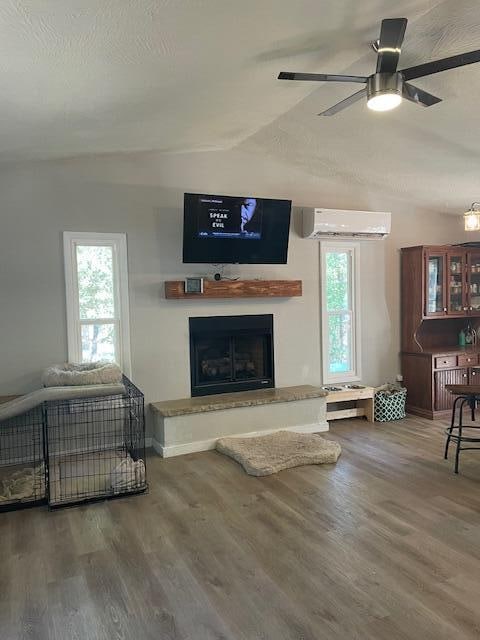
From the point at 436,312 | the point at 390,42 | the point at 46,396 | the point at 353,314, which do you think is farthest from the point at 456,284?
the point at 46,396

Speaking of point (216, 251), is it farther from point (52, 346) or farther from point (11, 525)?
point (11, 525)

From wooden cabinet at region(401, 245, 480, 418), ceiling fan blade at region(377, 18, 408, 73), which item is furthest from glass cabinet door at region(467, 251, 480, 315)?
ceiling fan blade at region(377, 18, 408, 73)

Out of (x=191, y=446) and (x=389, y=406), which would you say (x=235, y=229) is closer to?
(x=191, y=446)

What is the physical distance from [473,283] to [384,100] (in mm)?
4073

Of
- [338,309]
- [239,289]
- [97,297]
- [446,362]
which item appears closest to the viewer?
[97,297]

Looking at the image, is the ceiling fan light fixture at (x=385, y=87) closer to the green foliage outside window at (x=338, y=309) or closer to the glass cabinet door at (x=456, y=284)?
the green foliage outside window at (x=338, y=309)

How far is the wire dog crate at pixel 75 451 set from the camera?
351cm

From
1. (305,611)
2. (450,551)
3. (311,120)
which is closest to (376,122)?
(311,120)

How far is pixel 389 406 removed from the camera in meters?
5.48

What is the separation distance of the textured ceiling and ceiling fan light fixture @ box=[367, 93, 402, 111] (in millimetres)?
409

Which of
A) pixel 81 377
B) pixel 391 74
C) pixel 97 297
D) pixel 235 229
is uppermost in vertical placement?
pixel 391 74

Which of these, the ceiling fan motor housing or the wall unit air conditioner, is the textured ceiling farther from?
the wall unit air conditioner

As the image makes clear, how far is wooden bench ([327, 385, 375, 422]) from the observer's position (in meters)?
5.33

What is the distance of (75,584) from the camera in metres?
2.43
